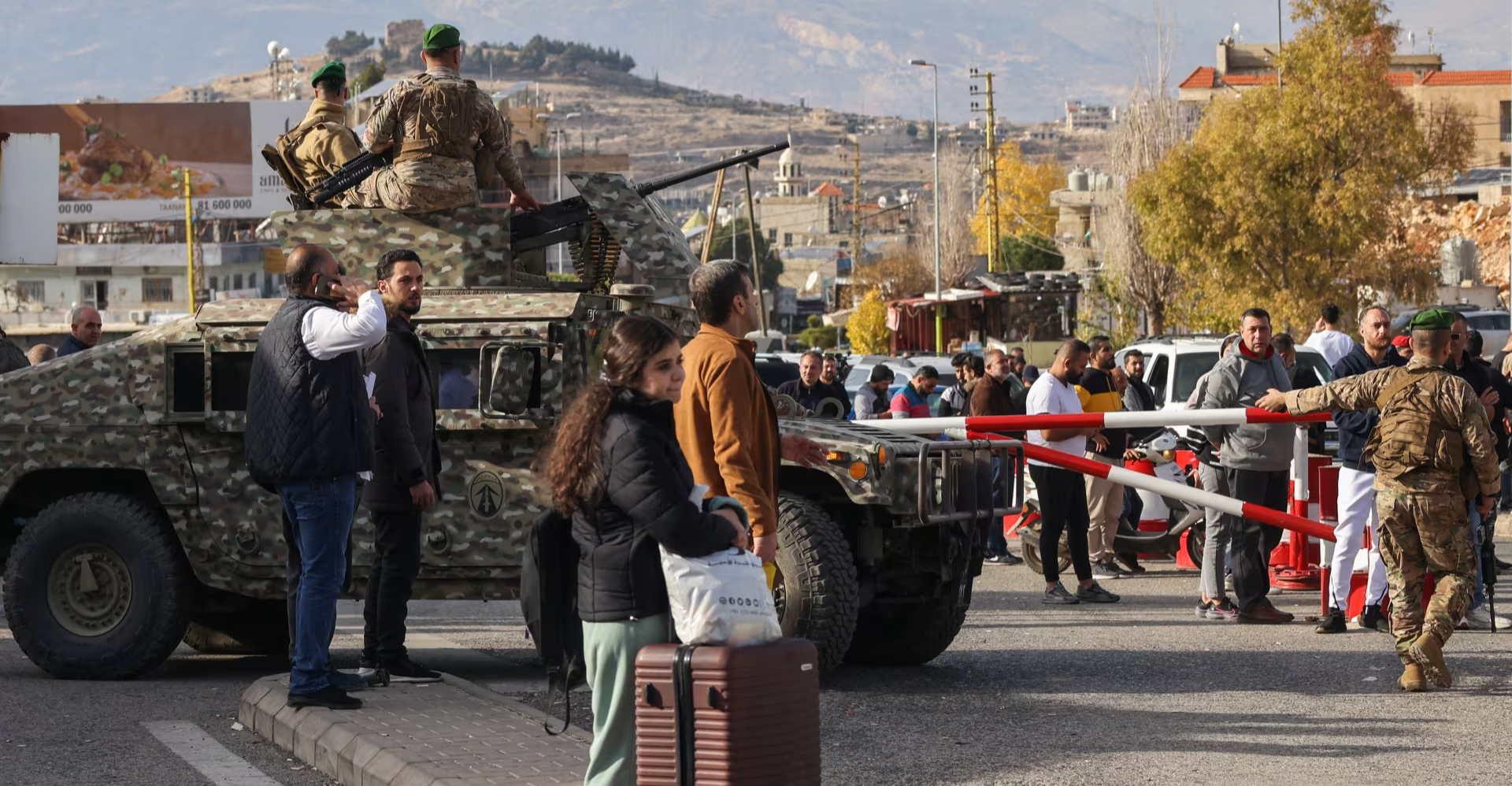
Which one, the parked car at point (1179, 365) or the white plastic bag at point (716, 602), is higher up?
the parked car at point (1179, 365)

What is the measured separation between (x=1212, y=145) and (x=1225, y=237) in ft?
5.70

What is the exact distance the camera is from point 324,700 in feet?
26.2

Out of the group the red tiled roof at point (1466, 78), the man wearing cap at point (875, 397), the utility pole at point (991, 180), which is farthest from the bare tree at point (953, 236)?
the man wearing cap at point (875, 397)

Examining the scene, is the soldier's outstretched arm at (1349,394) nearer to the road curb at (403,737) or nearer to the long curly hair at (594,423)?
the road curb at (403,737)

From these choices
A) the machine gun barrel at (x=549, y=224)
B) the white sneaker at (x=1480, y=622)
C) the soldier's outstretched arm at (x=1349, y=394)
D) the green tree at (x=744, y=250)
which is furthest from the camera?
the green tree at (x=744, y=250)

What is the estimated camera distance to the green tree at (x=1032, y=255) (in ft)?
307

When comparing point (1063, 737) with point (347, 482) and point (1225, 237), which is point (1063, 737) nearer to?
point (347, 482)

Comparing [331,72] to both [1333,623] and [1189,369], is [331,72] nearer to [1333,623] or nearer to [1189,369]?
[1333,623]

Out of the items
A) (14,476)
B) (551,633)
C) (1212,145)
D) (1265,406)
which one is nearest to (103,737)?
(14,476)

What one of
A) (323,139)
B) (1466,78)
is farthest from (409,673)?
(1466,78)

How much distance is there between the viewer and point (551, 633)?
559 cm

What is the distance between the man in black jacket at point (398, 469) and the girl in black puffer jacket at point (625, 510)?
3052mm

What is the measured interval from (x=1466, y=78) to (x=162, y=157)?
65.7m

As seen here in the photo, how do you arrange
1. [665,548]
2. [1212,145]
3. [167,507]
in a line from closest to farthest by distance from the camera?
[665,548]
[167,507]
[1212,145]
